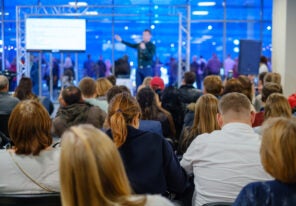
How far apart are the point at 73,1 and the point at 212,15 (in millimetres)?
4814

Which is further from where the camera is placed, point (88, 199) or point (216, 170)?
point (216, 170)

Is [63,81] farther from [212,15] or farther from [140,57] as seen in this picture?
[212,15]

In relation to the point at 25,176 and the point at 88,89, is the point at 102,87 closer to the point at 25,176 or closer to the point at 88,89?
the point at 88,89

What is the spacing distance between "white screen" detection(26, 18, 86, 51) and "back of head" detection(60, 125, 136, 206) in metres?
9.90

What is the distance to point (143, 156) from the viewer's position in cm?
260

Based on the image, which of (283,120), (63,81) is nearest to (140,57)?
(63,81)

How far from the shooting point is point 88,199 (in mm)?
1229

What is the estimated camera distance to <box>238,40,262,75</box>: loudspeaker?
9.47 meters

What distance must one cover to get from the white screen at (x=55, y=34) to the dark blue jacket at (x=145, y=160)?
8.58 meters

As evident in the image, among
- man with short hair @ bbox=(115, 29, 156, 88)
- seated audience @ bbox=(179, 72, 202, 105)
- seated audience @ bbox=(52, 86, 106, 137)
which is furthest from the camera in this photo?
man with short hair @ bbox=(115, 29, 156, 88)

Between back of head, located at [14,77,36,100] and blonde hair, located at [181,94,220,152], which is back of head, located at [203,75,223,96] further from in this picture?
back of head, located at [14,77,36,100]

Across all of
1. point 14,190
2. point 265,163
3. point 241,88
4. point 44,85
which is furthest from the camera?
point 44,85

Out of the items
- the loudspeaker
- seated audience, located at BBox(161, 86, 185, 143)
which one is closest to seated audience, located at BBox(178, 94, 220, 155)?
seated audience, located at BBox(161, 86, 185, 143)

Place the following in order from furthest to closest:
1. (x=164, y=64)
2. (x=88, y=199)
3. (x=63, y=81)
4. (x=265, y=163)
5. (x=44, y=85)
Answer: (x=164, y=64) → (x=44, y=85) → (x=63, y=81) → (x=265, y=163) → (x=88, y=199)
